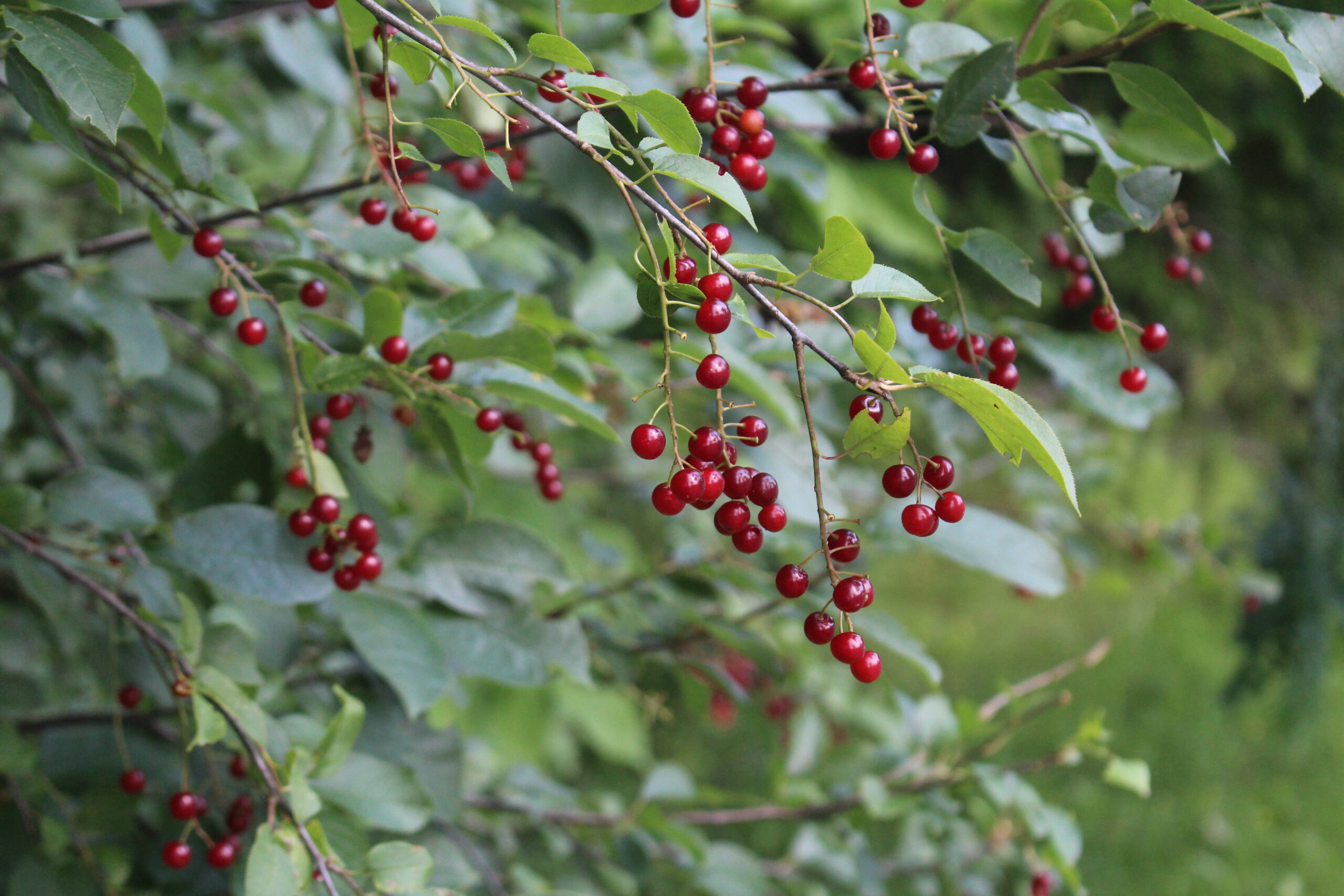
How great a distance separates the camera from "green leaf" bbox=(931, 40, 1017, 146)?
2.09 ft

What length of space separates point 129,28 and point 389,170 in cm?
Result: 49

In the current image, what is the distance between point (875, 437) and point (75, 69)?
520 mm

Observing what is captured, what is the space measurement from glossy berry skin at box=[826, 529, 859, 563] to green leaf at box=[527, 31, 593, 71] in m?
0.31

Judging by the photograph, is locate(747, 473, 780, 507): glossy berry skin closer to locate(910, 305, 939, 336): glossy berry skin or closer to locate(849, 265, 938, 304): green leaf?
locate(849, 265, 938, 304): green leaf

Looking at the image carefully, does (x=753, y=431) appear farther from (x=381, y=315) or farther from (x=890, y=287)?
(x=381, y=315)

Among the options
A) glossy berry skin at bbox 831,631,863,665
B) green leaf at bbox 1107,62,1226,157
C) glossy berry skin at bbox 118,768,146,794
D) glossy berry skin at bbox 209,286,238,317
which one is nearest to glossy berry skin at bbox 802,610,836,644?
glossy berry skin at bbox 831,631,863,665

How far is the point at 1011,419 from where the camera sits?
18.3 inches

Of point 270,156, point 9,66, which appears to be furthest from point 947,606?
point 9,66

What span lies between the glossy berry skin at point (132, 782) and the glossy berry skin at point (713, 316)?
746 mm

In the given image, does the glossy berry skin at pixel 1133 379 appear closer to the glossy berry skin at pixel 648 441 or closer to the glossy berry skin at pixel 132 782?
the glossy berry skin at pixel 648 441

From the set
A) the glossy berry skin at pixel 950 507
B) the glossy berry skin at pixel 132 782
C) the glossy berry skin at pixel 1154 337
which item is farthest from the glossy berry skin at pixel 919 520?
the glossy berry skin at pixel 132 782

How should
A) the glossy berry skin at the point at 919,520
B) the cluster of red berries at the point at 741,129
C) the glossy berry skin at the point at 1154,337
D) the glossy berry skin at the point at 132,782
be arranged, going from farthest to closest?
the glossy berry skin at the point at 132,782 → the glossy berry skin at the point at 1154,337 → the cluster of red berries at the point at 741,129 → the glossy berry skin at the point at 919,520

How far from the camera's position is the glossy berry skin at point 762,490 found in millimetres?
569

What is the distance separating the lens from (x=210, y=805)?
3.22ft
